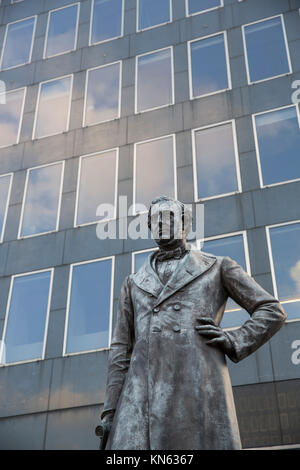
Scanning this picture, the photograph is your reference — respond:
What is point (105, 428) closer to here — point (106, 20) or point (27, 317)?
point (27, 317)

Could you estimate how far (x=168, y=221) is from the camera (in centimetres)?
481

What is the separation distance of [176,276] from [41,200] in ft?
53.9

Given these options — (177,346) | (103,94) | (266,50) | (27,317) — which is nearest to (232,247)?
(27,317)

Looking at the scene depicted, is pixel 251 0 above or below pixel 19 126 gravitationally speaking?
above

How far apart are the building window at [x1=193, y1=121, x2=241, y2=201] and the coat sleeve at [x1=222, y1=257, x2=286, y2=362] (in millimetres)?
13516

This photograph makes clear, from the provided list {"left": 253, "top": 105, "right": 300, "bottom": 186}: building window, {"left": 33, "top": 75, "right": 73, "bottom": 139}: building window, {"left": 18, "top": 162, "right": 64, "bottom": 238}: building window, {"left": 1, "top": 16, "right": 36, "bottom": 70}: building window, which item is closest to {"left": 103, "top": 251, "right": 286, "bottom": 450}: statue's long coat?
{"left": 253, "top": 105, "right": 300, "bottom": 186}: building window

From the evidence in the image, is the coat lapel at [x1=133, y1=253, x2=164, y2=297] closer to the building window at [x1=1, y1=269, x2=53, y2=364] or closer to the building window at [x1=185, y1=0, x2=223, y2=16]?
the building window at [x1=1, y1=269, x2=53, y2=364]

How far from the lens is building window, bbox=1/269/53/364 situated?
17594 millimetres

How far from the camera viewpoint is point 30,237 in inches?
772

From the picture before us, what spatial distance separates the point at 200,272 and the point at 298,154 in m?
14.3

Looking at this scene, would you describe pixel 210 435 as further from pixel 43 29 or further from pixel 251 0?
pixel 43 29

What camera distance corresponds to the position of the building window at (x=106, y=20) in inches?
920
